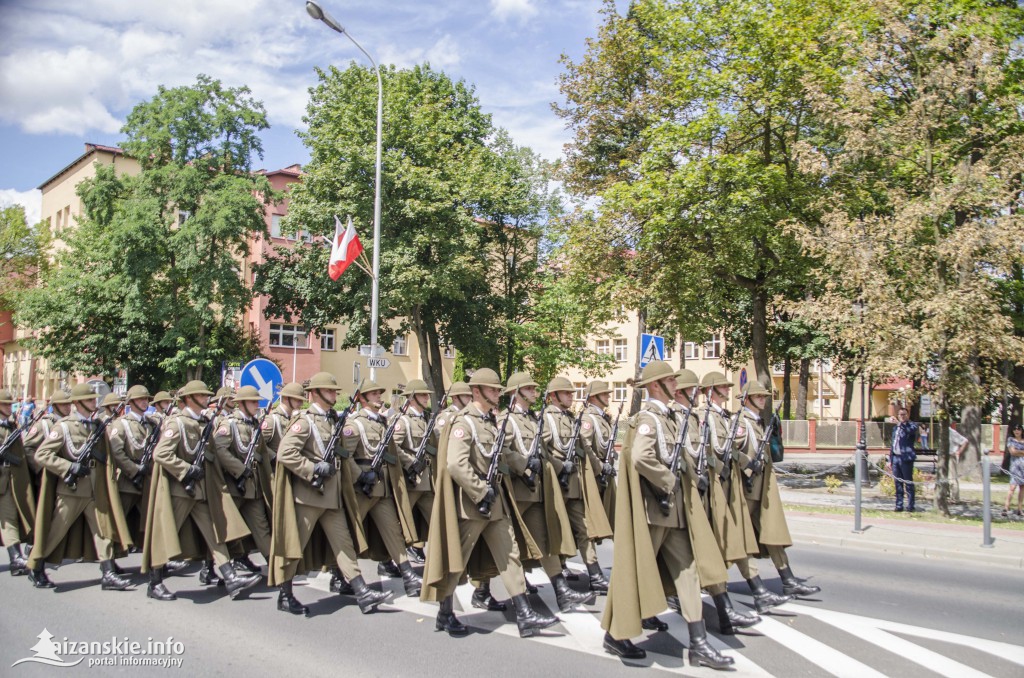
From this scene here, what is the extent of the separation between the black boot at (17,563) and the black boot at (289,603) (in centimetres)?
349

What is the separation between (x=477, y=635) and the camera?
641cm

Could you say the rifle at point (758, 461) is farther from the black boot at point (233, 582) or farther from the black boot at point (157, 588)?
the black boot at point (157, 588)

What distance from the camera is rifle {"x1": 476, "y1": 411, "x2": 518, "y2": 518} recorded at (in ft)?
20.7

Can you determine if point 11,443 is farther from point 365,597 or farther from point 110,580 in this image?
point 365,597

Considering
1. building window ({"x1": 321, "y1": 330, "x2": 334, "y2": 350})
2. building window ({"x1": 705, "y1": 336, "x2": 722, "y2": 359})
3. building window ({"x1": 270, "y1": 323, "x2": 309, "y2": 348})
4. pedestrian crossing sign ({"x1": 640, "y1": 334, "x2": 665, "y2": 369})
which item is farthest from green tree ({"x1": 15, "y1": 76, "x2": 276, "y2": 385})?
building window ({"x1": 705, "y1": 336, "x2": 722, "y2": 359})

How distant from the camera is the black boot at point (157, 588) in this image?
770 centimetres

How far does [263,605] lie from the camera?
745cm

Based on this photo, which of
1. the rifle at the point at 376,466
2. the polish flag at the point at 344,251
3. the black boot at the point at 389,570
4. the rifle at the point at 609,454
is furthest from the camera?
the polish flag at the point at 344,251

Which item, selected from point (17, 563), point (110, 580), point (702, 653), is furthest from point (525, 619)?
point (17, 563)

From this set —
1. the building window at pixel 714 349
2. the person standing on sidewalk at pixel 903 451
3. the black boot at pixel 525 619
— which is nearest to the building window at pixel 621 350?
the building window at pixel 714 349

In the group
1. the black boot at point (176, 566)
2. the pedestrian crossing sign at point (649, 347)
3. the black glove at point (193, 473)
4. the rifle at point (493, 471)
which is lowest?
the black boot at point (176, 566)

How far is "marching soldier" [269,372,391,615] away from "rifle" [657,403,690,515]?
2.80 m

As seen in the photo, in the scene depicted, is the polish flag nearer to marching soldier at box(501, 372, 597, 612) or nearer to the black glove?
the black glove

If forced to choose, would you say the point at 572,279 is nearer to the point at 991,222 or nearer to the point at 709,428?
the point at 991,222
